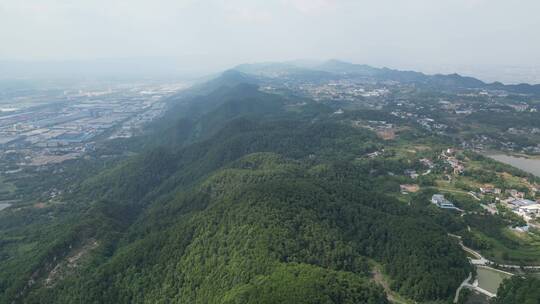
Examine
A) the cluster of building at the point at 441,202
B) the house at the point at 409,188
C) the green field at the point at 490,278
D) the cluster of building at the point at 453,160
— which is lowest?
the green field at the point at 490,278

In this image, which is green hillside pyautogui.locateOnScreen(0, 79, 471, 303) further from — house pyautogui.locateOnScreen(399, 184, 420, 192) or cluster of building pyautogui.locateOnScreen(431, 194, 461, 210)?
cluster of building pyautogui.locateOnScreen(431, 194, 461, 210)

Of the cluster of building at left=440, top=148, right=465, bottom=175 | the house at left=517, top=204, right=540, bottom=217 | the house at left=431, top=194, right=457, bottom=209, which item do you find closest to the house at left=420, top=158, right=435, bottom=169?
the cluster of building at left=440, top=148, right=465, bottom=175

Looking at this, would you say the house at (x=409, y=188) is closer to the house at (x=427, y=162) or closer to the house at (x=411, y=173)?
the house at (x=411, y=173)

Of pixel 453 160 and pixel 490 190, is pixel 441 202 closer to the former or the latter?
pixel 490 190

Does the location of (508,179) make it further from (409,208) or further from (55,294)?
(55,294)

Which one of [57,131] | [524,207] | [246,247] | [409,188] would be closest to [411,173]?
[409,188]

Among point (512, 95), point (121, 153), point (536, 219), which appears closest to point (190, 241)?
point (536, 219)

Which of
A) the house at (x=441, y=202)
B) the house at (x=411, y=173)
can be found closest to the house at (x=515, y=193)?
the house at (x=441, y=202)

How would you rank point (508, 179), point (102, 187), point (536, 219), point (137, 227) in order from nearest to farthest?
point (536, 219)
point (137, 227)
point (508, 179)
point (102, 187)
